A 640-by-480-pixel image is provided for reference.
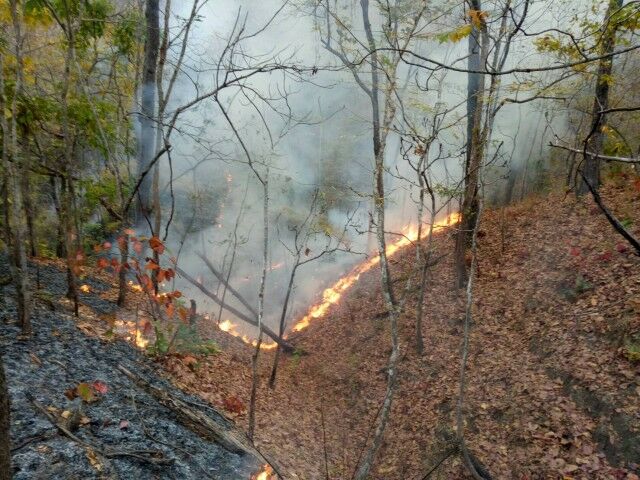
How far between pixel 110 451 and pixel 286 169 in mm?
26306

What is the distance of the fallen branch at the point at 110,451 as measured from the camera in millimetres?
4148

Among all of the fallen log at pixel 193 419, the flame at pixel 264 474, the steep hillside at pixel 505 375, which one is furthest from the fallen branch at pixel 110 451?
the steep hillside at pixel 505 375

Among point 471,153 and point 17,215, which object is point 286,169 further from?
point 17,215

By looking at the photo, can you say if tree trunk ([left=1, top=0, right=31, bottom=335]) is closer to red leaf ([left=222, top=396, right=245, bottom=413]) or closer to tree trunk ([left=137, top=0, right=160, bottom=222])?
red leaf ([left=222, top=396, right=245, bottom=413])

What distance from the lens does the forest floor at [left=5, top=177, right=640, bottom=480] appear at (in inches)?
→ 241

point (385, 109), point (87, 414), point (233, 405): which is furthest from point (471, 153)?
point (87, 414)

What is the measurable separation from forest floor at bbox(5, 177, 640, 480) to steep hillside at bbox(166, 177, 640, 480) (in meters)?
0.03

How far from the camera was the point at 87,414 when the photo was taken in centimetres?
474

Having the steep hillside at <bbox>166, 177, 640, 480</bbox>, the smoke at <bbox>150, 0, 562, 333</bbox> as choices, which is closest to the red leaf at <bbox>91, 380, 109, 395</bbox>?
the steep hillside at <bbox>166, 177, 640, 480</bbox>

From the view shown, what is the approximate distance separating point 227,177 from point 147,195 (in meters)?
20.0

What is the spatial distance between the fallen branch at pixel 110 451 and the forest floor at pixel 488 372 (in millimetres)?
317

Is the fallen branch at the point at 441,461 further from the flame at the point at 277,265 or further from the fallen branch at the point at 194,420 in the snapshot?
the flame at the point at 277,265

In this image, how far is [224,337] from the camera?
1341 centimetres

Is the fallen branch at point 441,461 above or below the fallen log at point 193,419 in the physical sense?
below
